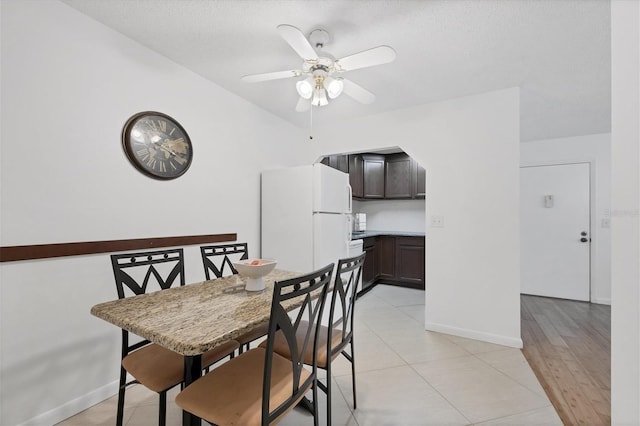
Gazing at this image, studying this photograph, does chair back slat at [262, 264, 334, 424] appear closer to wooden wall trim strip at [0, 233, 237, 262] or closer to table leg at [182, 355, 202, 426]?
table leg at [182, 355, 202, 426]

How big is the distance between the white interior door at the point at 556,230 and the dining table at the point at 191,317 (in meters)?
4.38

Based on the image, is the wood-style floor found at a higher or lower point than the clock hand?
lower

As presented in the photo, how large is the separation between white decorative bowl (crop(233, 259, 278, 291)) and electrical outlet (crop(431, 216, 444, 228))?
1.98 meters

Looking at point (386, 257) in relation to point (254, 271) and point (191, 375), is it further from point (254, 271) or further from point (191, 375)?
point (191, 375)

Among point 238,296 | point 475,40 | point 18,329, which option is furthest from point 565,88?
point 18,329

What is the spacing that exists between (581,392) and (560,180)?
10.6ft

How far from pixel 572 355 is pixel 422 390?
5.10 feet

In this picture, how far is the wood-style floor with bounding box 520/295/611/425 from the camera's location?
1727 millimetres

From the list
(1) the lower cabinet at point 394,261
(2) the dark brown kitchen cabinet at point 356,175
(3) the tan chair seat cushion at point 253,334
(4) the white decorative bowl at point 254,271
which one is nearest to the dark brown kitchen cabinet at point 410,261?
(1) the lower cabinet at point 394,261

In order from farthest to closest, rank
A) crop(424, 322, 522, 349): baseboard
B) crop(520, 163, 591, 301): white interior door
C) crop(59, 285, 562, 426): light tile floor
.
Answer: crop(520, 163, 591, 301): white interior door
crop(424, 322, 522, 349): baseboard
crop(59, 285, 562, 426): light tile floor

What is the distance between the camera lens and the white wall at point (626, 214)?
81cm

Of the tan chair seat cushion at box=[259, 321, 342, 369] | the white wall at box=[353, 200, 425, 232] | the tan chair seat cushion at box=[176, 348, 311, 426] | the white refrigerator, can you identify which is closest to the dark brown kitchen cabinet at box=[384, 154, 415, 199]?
the white wall at box=[353, 200, 425, 232]

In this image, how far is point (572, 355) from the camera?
7.76ft

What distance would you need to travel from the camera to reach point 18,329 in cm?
146
